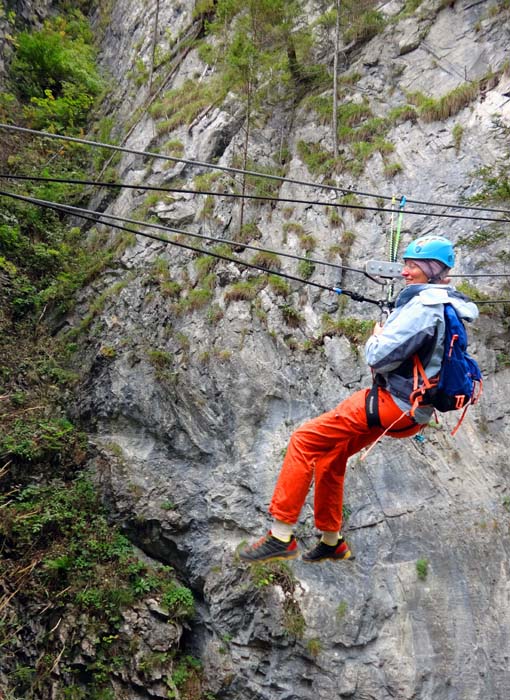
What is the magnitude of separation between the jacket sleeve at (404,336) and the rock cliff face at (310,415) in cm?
374

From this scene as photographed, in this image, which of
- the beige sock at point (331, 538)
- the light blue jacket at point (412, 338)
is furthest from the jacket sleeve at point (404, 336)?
the beige sock at point (331, 538)

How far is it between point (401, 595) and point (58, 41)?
18.0 m

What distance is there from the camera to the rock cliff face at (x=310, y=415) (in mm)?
5910

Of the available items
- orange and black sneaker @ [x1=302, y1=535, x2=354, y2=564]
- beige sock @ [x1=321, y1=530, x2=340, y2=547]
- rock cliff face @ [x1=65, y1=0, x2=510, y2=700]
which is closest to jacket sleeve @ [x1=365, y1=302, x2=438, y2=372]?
beige sock @ [x1=321, y1=530, x2=340, y2=547]

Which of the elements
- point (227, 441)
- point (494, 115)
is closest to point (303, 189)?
point (494, 115)

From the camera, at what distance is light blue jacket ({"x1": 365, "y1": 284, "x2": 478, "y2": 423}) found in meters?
3.24

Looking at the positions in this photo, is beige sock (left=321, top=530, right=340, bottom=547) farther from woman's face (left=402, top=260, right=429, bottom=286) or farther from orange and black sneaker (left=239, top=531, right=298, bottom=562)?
woman's face (left=402, top=260, right=429, bottom=286)

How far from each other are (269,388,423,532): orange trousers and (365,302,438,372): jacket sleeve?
331 millimetres

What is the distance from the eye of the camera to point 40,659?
6.27 meters

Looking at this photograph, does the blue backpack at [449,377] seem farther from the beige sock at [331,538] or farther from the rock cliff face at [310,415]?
the rock cliff face at [310,415]

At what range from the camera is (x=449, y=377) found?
3330mm

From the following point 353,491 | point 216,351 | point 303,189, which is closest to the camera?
point 353,491

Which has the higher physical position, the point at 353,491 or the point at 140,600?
the point at 353,491

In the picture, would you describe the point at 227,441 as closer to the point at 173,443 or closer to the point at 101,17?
the point at 173,443
